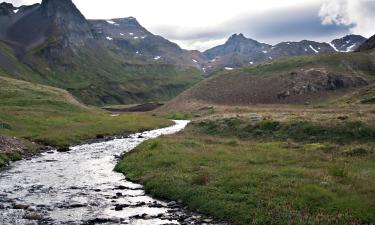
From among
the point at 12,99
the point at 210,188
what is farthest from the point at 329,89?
the point at 210,188

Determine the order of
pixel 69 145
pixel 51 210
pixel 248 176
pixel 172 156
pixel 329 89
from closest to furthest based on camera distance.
A: 1. pixel 51 210
2. pixel 248 176
3. pixel 172 156
4. pixel 69 145
5. pixel 329 89

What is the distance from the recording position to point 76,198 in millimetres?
36406

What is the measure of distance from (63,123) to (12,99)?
4378cm

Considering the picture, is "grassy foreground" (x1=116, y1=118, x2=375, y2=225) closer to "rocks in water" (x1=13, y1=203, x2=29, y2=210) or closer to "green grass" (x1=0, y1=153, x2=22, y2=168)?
"rocks in water" (x1=13, y1=203, x2=29, y2=210)

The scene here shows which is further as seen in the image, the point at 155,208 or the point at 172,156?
the point at 172,156

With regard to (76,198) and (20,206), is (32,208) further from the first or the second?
(76,198)

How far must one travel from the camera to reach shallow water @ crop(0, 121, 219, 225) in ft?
98.1

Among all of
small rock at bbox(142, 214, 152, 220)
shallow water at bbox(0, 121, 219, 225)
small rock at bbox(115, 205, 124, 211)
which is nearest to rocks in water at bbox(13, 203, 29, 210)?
shallow water at bbox(0, 121, 219, 225)

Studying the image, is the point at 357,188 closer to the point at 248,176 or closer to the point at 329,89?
the point at 248,176

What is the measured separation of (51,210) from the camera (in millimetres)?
32406

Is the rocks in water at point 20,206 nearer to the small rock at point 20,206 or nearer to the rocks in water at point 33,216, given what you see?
the small rock at point 20,206

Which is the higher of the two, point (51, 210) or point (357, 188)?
point (357, 188)

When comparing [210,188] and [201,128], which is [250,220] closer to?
[210,188]

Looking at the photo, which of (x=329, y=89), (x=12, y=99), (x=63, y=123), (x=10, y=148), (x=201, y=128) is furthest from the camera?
(x=329, y=89)
